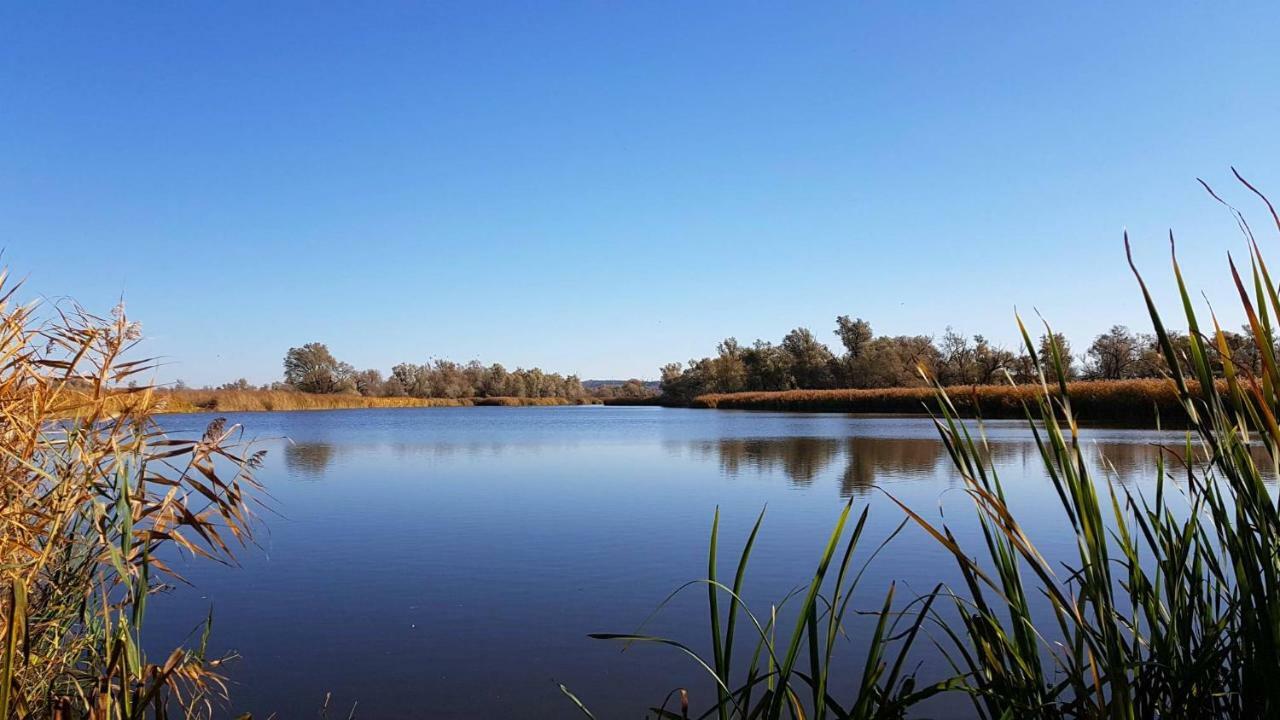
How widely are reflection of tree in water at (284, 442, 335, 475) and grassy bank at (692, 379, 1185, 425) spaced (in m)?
8.37

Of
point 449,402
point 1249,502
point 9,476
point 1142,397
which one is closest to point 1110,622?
point 1249,502

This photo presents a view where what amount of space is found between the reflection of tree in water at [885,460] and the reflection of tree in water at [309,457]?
6.58 m

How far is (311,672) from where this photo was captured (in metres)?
3.09

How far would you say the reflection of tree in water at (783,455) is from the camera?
9.68 m

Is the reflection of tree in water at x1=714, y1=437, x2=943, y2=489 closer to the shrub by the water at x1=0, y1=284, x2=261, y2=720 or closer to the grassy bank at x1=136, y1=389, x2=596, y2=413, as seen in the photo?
the shrub by the water at x1=0, y1=284, x2=261, y2=720

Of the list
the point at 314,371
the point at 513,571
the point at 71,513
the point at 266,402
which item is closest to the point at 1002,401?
the point at 513,571

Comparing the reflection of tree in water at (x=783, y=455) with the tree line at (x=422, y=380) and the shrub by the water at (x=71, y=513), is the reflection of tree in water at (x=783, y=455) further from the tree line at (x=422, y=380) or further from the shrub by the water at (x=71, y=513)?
the tree line at (x=422, y=380)

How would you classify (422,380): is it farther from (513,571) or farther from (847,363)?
(513,571)

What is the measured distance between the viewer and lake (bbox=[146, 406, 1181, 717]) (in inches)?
119

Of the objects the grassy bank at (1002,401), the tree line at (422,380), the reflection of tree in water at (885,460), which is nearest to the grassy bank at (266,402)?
the tree line at (422,380)

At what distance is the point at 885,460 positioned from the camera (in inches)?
423

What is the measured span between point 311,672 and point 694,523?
3.51m

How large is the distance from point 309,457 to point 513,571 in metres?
8.63

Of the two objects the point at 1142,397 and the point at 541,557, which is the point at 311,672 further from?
the point at 1142,397
